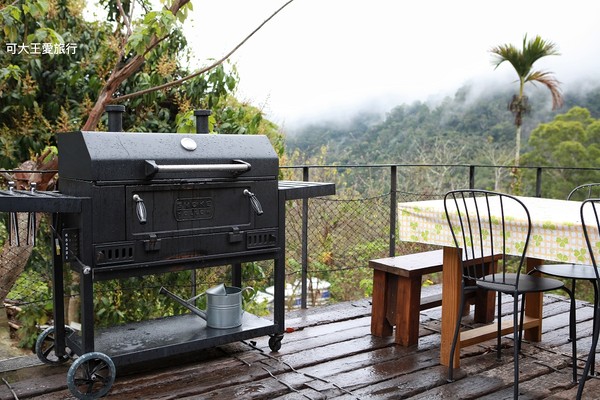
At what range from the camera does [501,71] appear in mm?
20672

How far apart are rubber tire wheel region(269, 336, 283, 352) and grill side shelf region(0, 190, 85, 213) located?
4.23 ft

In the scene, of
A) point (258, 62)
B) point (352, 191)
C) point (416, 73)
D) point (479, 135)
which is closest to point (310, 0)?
point (258, 62)

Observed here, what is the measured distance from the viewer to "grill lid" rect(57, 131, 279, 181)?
2.49 m

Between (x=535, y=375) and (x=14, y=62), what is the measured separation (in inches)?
190

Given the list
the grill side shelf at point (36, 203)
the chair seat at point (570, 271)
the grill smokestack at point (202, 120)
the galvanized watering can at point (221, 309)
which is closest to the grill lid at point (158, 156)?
the grill side shelf at point (36, 203)

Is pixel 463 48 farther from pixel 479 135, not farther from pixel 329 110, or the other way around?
pixel 479 135

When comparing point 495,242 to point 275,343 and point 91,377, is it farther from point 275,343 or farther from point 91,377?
point 91,377

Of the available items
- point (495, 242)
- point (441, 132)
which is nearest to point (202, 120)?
point (495, 242)

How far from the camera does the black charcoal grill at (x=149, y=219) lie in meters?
2.50

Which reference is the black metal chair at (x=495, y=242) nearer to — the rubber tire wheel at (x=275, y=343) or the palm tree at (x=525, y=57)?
the rubber tire wheel at (x=275, y=343)

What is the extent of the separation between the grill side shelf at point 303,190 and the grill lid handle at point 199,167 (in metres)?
0.35

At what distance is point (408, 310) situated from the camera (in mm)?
3359

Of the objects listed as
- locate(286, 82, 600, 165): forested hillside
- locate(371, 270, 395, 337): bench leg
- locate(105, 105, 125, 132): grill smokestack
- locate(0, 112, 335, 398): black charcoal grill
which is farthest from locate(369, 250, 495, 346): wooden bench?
locate(286, 82, 600, 165): forested hillside

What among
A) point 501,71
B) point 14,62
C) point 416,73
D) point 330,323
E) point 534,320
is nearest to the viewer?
point 534,320
